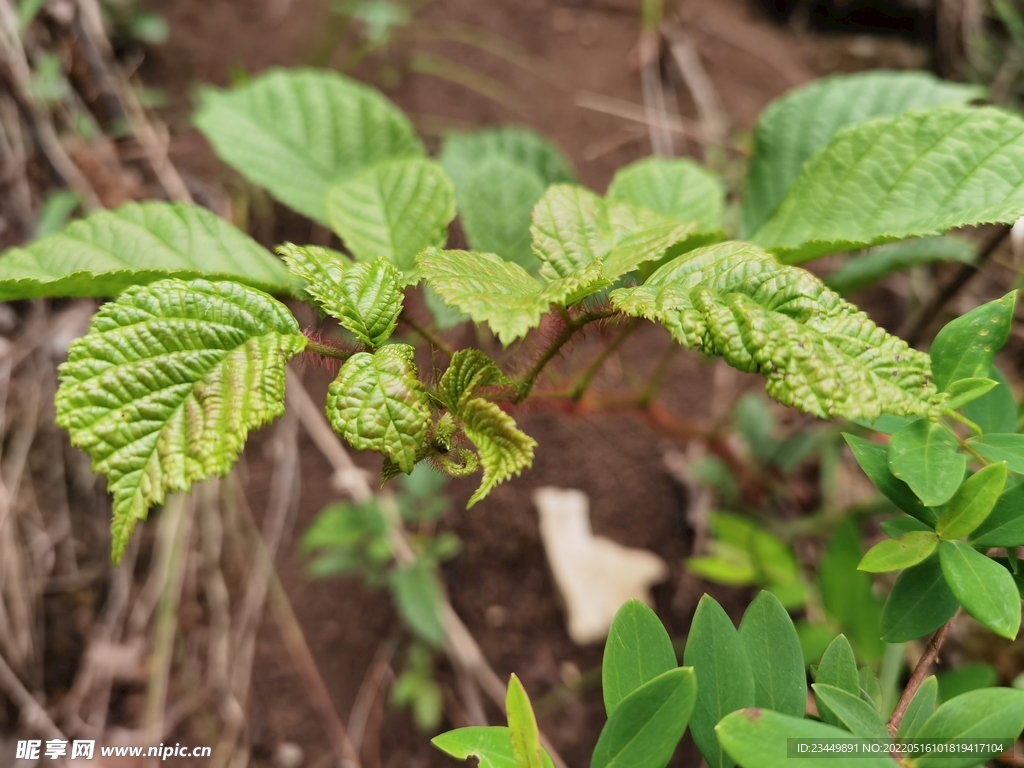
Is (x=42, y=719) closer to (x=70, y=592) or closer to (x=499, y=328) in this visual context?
(x=70, y=592)

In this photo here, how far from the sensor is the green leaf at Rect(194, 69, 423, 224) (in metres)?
1.23

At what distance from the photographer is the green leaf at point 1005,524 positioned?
0.64 metres

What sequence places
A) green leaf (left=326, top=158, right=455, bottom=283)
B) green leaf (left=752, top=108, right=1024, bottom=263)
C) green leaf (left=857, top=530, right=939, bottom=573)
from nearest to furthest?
green leaf (left=857, top=530, right=939, bottom=573)
green leaf (left=752, top=108, right=1024, bottom=263)
green leaf (left=326, top=158, right=455, bottom=283)

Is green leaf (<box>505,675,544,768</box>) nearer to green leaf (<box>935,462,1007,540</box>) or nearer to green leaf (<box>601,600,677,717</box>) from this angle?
green leaf (<box>601,600,677,717</box>)

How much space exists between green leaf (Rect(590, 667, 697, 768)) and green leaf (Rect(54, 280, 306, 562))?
421 millimetres

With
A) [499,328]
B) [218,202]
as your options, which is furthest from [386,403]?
[218,202]

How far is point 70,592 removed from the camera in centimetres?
156

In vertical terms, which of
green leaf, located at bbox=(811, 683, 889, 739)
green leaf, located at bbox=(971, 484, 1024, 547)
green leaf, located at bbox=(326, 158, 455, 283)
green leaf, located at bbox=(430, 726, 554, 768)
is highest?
green leaf, located at bbox=(326, 158, 455, 283)

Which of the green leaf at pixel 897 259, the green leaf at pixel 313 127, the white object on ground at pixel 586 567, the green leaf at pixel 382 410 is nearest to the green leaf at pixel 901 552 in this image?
the green leaf at pixel 382 410

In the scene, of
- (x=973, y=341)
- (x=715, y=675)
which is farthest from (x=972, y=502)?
(x=715, y=675)

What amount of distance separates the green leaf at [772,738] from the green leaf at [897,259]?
80 cm

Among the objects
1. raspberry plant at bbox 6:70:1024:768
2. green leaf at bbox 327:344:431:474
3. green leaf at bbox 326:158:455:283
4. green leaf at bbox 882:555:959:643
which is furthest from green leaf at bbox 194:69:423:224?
green leaf at bbox 882:555:959:643

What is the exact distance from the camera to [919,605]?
0.66 metres

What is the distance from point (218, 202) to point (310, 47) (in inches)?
25.3
